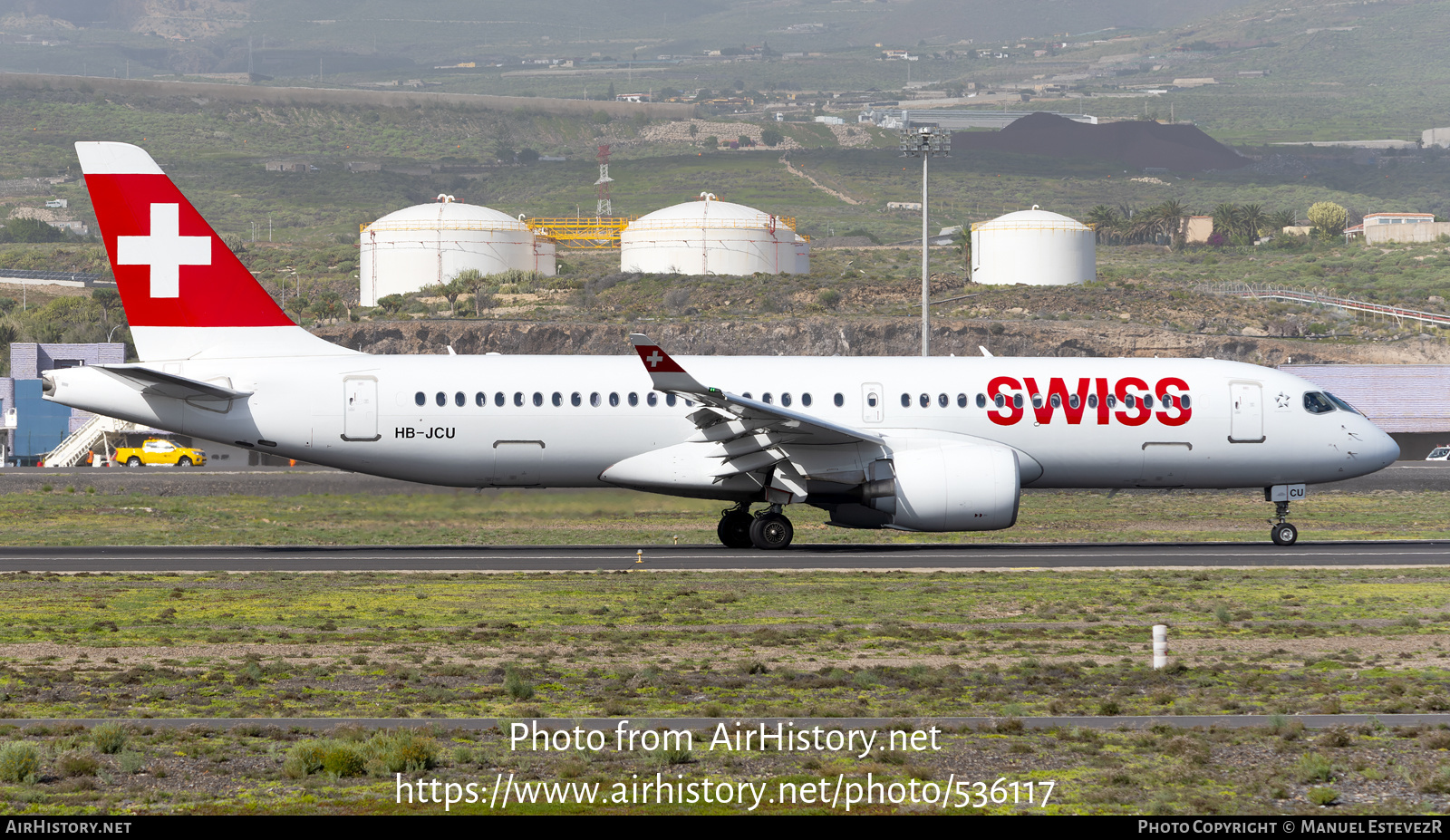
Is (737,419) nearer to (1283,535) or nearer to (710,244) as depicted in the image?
(1283,535)

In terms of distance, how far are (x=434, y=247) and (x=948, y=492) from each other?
93080mm

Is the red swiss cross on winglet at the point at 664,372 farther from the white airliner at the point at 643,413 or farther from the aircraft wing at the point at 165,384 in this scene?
the aircraft wing at the point at 165,384

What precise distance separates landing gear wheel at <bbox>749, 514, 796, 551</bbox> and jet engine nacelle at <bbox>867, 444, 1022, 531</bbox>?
2.29 m

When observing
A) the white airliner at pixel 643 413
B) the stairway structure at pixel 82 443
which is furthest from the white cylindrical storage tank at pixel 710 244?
the white airliner at pixel 643 413

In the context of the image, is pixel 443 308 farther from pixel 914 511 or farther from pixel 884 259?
pixel 914 511

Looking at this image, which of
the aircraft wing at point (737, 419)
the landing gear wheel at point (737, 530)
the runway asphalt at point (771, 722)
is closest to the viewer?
the runway asphalt at point (771, 722)

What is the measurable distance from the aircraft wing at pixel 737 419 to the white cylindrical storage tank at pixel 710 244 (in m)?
85.9

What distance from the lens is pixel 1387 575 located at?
83.5 ft

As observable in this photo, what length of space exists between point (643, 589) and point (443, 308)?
86.3m

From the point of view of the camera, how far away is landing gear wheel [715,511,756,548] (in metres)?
30.5

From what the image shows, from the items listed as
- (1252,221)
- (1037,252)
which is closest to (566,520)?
(1037,252)

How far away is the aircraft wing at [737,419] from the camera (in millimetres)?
26391

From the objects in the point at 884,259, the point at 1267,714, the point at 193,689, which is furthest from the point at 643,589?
the point at 884,259

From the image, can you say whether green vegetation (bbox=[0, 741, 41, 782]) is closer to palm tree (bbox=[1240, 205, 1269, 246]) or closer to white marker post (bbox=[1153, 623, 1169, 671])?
white marker post (bbox=[1153, 623, 1169, 671])
